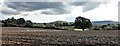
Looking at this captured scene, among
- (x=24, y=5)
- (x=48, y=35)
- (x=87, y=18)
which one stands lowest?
(x=48, y=35)

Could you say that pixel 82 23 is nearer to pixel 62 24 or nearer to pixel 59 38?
pixel 62 24

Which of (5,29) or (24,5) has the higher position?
(24,5)

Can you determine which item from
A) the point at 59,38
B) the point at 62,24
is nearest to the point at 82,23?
the point at 62,24

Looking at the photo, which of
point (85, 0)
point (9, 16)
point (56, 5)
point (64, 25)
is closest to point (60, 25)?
point (64, 25)

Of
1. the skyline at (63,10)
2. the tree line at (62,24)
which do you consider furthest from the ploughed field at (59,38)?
the skyline at (63,10)

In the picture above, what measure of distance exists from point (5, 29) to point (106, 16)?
6.60ft

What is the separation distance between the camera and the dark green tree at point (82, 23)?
475 cm

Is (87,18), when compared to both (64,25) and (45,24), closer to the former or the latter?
(64,25)

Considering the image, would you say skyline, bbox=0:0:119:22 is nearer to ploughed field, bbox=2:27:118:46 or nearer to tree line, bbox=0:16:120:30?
tree line, bbox=0:16:120:30

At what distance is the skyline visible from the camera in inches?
187

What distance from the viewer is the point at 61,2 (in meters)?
4.80

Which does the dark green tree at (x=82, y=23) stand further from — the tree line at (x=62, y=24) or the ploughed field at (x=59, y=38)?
the ploughed field at (x=59, y=38)

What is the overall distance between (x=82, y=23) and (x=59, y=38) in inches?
21.8

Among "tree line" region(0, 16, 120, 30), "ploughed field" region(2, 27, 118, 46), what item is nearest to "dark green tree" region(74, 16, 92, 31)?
"tree line" region(0, 16, 120, 30)
